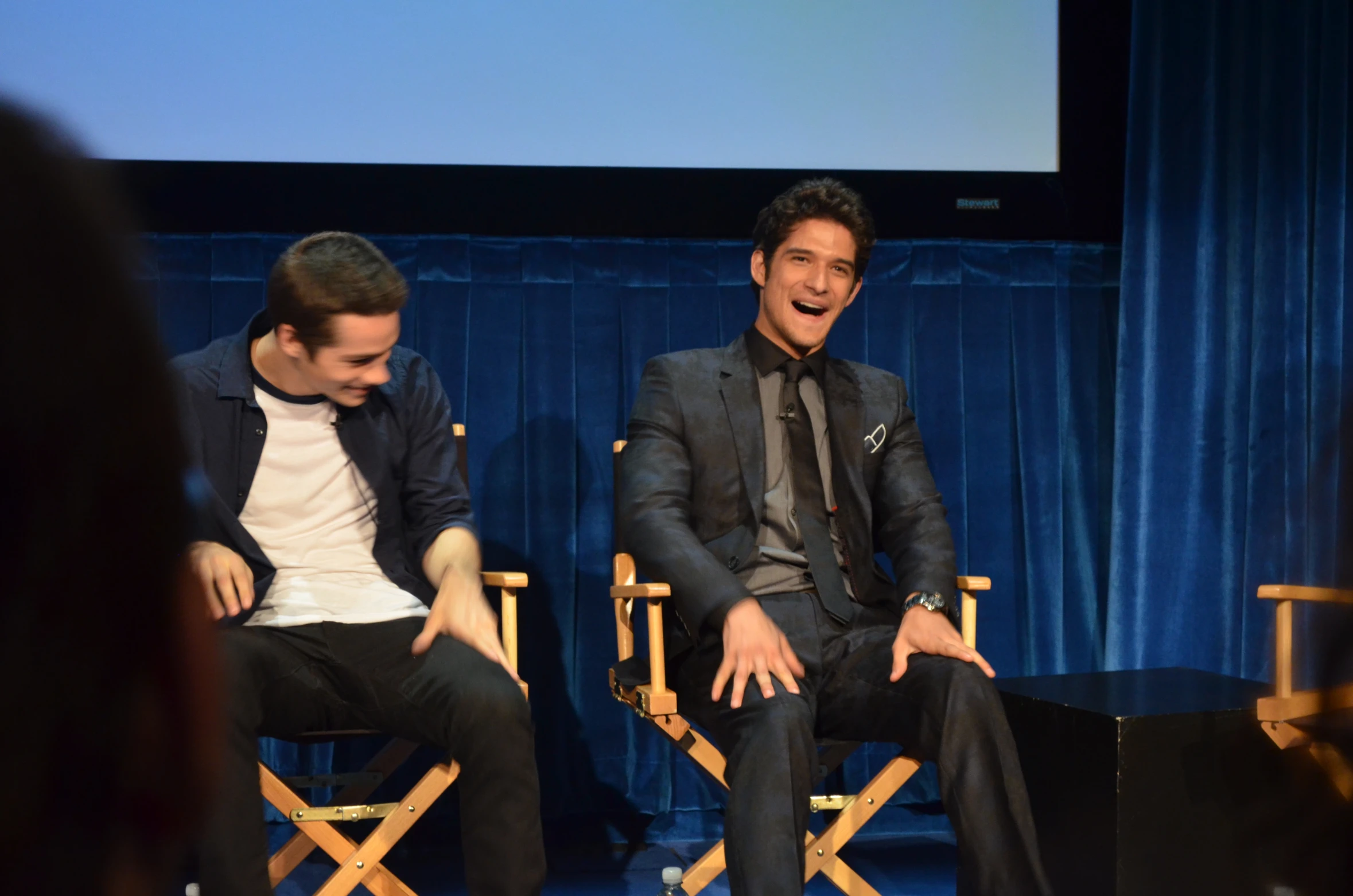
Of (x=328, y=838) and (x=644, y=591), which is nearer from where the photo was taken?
(x=328, y=838)

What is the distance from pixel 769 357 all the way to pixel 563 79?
1076mm

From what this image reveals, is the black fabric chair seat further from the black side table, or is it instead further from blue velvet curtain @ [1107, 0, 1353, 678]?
blue velvet curtain @ [1107, 0, 1353, 678]

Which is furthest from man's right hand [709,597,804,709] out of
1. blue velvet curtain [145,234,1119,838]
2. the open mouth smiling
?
blue velvet curtain [145,234,1119,838]

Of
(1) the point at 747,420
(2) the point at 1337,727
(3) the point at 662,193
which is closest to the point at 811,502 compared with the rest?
(1) the point at 747,420

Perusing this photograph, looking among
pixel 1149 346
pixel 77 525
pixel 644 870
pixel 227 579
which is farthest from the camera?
pixel 1149 346

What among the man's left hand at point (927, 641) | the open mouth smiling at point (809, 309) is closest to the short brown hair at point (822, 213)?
the open mouth smiling at point (809, 309)

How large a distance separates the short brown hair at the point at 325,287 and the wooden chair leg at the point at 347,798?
76 centimetres

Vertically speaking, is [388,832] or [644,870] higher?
[388,832]

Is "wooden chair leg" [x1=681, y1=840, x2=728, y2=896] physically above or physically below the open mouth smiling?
below

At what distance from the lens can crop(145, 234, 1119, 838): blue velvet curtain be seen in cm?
300

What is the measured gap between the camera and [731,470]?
2.43 m

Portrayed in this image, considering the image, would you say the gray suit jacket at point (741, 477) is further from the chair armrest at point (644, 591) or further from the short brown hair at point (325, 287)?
the short brown hair at point (325, 287)

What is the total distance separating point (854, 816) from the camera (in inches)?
84.0

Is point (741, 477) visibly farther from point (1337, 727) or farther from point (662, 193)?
point (1337, 727)
